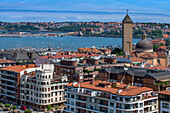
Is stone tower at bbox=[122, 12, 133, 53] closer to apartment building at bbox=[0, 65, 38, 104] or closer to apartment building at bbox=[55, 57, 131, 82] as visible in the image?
apartment building at bbox=[55, 57, 131, 82]

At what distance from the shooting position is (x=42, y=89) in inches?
1150

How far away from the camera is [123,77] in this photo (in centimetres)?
2720

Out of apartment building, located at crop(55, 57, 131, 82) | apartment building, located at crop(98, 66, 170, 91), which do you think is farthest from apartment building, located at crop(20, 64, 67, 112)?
apartment building, located at crop(98, 66, 170, 91)

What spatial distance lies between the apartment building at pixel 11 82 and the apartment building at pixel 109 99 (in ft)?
27.0

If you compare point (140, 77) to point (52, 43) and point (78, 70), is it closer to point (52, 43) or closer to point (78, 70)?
point (78, 70)

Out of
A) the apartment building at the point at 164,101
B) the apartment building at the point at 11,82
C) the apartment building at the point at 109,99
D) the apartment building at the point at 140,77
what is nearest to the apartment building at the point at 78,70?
the apartment building at the point at 11,82

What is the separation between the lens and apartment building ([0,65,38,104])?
31734 millimetres

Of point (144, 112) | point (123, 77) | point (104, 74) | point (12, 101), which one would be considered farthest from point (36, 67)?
point (144, 112)

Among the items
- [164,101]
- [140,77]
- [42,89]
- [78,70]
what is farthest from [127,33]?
[164,101]

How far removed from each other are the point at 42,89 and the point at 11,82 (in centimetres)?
445

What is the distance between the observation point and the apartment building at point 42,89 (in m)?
29.2

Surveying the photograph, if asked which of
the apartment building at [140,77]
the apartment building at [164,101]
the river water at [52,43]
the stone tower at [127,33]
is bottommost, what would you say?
the river water at [52,43]

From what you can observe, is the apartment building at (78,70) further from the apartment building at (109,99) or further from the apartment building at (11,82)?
the apartment building at (109,99)

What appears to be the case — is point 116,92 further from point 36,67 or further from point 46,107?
point 36,67
